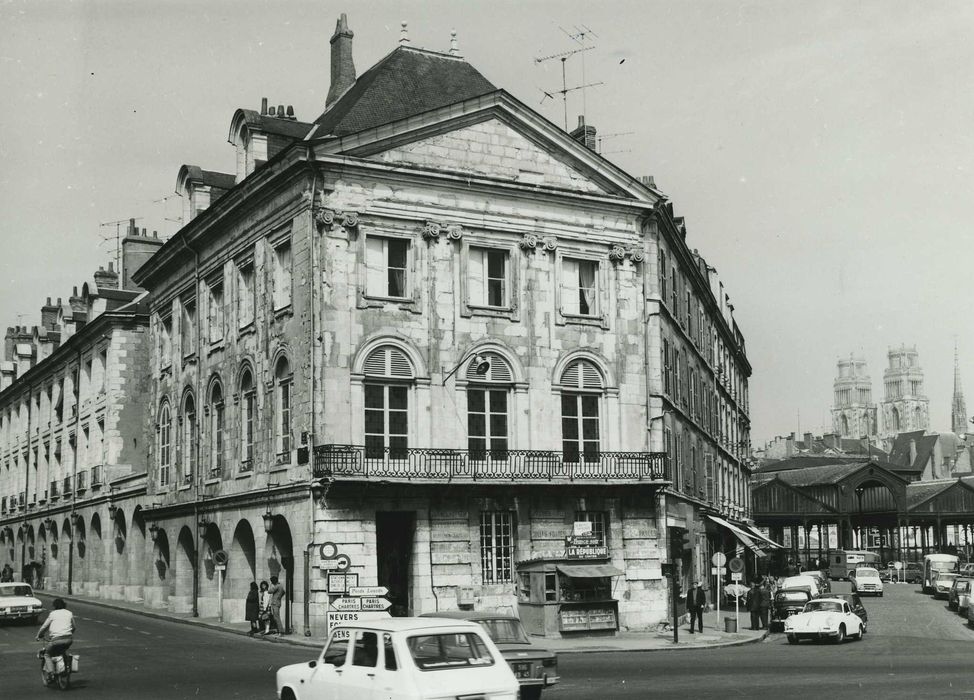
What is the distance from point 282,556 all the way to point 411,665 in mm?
21737

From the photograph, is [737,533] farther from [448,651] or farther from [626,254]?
[448,651]

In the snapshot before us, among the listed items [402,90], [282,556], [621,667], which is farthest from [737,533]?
[621,667]

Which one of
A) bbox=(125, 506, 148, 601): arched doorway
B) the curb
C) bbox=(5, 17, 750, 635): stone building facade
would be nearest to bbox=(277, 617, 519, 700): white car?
the curb

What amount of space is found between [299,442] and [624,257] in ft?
36.7

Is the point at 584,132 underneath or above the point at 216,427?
above

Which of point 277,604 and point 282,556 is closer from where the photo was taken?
point 277,604

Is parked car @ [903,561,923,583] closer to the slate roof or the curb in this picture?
the curb

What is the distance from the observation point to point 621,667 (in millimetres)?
23406

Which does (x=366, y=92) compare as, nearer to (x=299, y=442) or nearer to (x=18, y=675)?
(x=299, y=442)

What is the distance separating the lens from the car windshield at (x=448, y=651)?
13.4 m

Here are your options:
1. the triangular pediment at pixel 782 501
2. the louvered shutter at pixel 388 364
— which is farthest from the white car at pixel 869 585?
the louvered shutter at pixel 388 364

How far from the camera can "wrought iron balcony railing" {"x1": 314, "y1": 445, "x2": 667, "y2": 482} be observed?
30922mm

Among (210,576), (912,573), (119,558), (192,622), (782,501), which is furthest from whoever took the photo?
(782,501)

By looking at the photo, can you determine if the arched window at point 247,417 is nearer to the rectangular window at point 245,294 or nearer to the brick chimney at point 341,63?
the rectangular window at point 245,294
